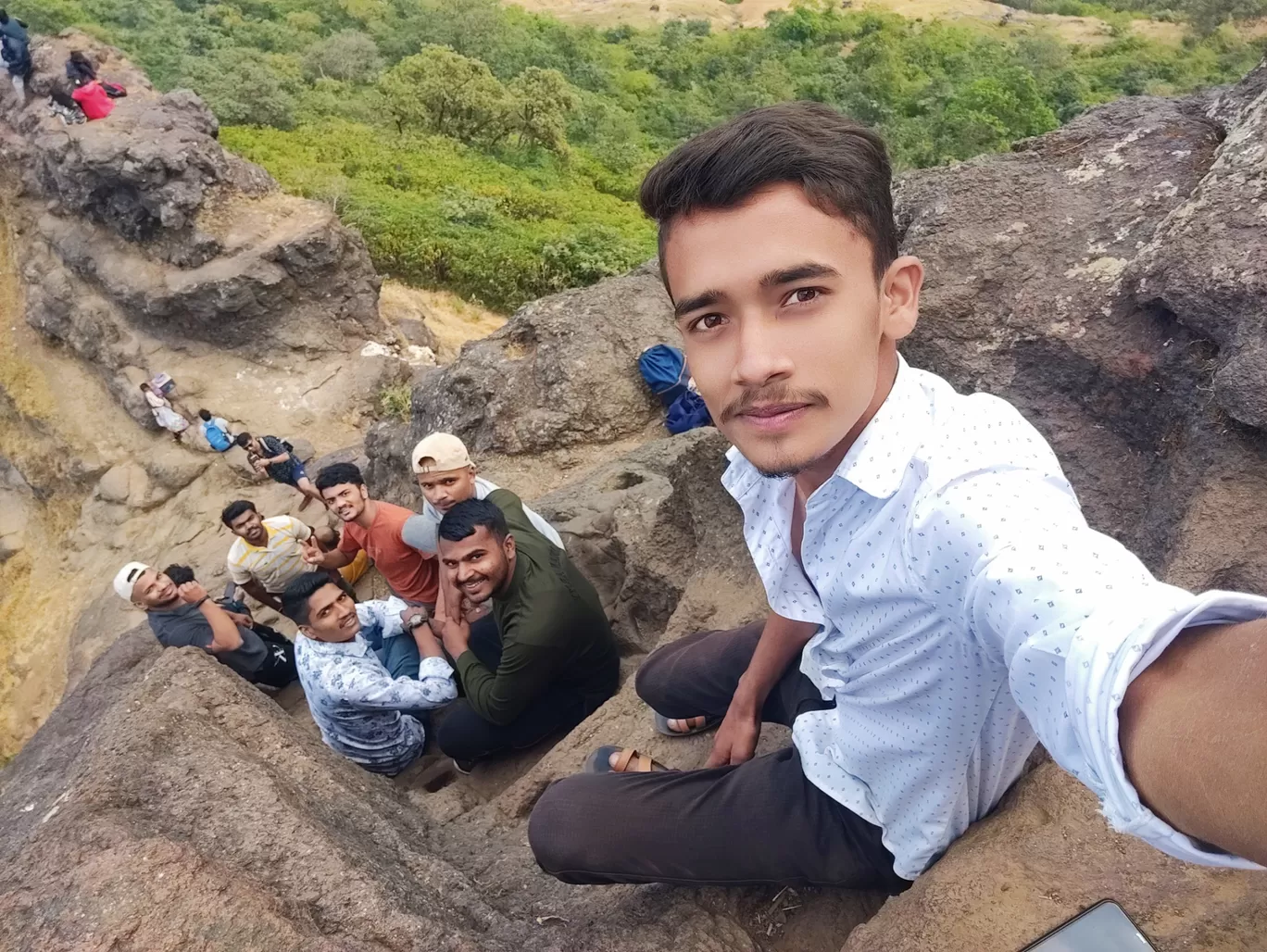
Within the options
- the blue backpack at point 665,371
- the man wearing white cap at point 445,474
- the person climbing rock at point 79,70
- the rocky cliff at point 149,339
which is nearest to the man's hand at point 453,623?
the man wearing white cap at point 445,474

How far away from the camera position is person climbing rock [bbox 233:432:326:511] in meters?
7.25

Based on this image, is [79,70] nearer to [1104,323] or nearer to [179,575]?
[179,575]

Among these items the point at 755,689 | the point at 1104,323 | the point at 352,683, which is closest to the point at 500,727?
the point at 352,683

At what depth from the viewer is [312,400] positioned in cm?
938

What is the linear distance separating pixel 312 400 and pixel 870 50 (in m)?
28.5

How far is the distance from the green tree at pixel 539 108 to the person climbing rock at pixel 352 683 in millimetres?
21344

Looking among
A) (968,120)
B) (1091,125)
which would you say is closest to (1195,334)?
(1091,125)

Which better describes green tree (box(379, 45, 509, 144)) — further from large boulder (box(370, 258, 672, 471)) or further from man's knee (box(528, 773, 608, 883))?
man's knee (box(528, 773, 608, 883))

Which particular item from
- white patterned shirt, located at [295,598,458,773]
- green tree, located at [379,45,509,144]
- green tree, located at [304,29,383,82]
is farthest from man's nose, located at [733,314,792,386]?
green tree, located at [304,29,383,82]

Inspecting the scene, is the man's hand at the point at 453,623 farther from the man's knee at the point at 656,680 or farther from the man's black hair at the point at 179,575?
the man's black hair at the point at 179,575

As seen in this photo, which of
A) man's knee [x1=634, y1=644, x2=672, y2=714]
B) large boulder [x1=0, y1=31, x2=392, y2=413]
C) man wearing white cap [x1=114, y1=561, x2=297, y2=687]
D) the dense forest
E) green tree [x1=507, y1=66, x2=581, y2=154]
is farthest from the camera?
green tree [x1=507, y1=66, x2=581, y2=154]

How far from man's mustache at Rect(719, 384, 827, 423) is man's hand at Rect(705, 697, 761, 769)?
4.16 feet

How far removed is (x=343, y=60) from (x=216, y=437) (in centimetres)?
2338

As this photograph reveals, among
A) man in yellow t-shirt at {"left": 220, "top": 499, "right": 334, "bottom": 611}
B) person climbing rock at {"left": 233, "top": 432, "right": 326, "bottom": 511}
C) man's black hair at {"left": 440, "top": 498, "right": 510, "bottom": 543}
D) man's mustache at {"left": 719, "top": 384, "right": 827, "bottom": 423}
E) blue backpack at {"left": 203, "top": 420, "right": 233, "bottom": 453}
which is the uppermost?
man's mustache at {"left": 719, "top": 384, "right": 827, "bottom": 423}
